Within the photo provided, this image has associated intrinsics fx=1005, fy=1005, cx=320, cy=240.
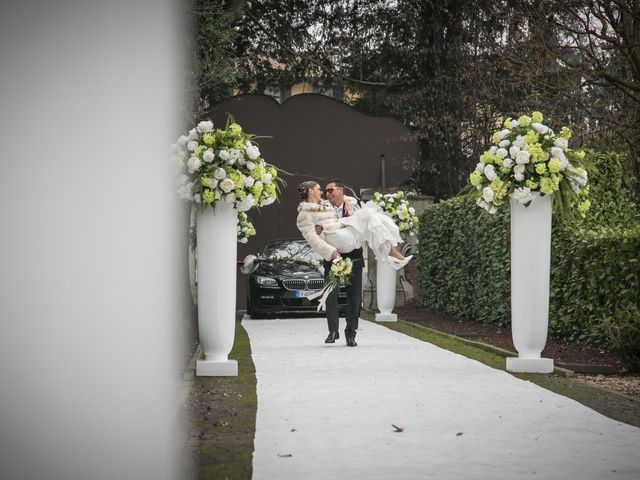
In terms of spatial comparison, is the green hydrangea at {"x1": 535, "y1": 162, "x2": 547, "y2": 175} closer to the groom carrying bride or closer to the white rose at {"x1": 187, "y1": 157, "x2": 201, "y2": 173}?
the white rose at {"x1": 187, "y1": 157, "x2": 201, "y2": 173}

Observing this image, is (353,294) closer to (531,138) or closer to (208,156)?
(531,138)

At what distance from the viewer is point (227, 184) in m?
9.46

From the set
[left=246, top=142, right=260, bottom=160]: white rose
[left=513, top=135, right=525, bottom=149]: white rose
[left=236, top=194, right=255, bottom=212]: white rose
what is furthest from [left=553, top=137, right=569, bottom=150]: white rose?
[left=236, top=194, right=255, bottom=212]: white rose

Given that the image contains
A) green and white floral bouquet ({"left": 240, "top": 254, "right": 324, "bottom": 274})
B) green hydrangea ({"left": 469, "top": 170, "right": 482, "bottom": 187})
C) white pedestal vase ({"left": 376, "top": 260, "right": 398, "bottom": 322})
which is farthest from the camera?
green and white floral bouquet ({"left": 240, "top": 254, "right": 324, "bottom": 274})

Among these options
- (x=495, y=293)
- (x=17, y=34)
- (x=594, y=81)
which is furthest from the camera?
(x=594, y=81)

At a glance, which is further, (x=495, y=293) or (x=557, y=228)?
(x=495, y=293)

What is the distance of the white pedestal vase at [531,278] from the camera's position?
10.0 m

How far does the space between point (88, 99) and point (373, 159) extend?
1025 inches

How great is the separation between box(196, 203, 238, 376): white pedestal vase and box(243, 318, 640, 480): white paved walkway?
0.56 m

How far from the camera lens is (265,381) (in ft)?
30.5

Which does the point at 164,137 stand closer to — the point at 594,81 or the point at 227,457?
the point at 227,457

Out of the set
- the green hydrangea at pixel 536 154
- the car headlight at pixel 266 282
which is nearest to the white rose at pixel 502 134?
the green hydrangea at pixel 536 154

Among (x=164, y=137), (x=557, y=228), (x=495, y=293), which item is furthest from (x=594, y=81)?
(x=164, y=137)

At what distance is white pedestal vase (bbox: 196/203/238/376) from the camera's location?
9.69m
